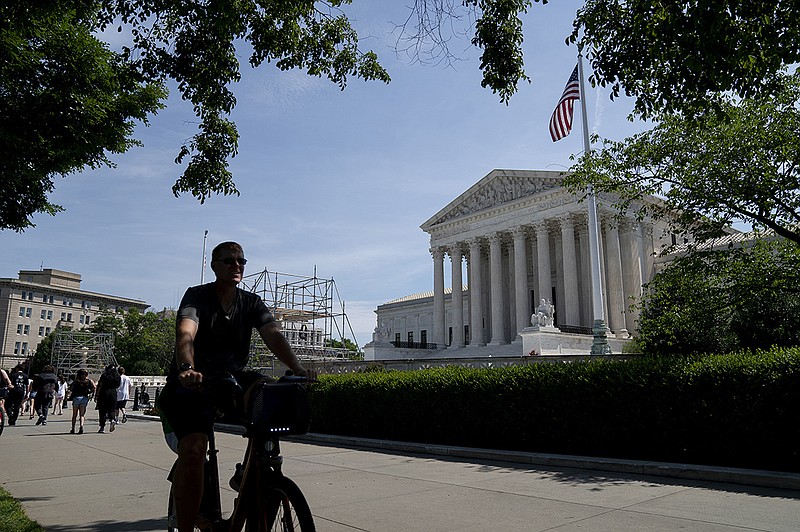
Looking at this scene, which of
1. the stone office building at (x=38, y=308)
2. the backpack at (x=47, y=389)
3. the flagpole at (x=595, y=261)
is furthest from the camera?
the stone office building at (x=38, y=308)

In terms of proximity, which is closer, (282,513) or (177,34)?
(282,513)

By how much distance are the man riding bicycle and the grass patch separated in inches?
103

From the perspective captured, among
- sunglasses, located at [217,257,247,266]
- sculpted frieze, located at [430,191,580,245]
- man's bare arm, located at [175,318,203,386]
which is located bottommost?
man's bare arm, located at [175,318,203,386]

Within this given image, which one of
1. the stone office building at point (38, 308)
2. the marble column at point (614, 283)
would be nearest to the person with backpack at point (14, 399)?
the marble column at point (614, 283)

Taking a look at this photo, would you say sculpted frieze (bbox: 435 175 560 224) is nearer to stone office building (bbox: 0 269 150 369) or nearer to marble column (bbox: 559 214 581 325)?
marble column (bbox: 559 214 581 325)

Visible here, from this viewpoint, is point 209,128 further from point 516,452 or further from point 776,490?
point 776,490

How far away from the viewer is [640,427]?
10.1 meters

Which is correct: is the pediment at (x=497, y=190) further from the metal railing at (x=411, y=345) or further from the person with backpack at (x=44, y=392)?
the person with backpack at (x=44, y=392)

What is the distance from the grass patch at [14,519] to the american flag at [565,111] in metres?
26.0

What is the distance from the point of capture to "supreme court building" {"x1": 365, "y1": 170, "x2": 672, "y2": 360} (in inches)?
1811

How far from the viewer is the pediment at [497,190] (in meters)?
48.5

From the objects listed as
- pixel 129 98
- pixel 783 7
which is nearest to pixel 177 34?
pixel 129 98

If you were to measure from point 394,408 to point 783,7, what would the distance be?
10.7m

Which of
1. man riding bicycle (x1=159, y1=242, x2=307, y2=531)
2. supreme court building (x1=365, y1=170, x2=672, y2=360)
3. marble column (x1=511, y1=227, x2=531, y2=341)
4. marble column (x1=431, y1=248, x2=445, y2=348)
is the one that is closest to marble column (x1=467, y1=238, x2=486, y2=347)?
supreme court building (x1=365, y1=170, x2=672, y2=360)
